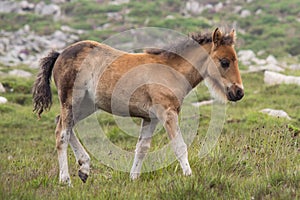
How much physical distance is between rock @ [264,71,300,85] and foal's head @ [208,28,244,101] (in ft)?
34.5

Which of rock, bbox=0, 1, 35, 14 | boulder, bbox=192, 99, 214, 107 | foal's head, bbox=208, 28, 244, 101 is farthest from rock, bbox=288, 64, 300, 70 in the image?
rock, bbox=0, 1, 35, 14

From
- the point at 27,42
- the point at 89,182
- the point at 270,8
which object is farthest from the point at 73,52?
the point at 270,8

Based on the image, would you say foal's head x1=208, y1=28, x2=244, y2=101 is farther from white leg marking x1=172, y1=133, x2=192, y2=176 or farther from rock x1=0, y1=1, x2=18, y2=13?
rock x1=0, y1=1, x2=18, y2=13

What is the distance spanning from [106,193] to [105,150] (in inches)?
156

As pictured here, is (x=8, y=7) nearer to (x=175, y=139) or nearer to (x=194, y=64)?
(x=194, y=64)

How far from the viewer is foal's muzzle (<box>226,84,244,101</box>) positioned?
24.7ft

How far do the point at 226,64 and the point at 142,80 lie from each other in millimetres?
1261

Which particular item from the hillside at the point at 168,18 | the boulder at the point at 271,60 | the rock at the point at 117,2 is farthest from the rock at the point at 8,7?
the boulder at the point at 271,60

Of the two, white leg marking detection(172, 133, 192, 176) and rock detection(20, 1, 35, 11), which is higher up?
white leg marking detection(172, 133, 192, 176)

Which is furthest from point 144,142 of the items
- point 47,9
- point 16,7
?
point 16,7

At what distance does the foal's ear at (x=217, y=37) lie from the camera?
766 cm

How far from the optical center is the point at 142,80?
788 centimetres

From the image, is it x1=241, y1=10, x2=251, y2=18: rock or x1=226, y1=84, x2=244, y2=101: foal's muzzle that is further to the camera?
x1=241, y1=10, x2=251, y2=18: rock

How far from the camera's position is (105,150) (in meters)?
9.97
